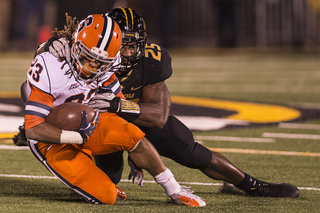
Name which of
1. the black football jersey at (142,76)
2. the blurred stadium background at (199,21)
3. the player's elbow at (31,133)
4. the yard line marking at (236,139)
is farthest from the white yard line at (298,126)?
the blurred stadium background at (199,21)

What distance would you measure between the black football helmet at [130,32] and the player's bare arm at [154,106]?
223mm

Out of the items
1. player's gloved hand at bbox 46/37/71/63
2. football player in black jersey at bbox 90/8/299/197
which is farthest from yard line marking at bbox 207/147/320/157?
player's gloved hand at bbox 46/37/71/63

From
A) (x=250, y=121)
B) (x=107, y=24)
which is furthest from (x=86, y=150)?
(x=250, y=121)

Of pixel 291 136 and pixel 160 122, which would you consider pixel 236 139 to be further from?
pixel 160 122

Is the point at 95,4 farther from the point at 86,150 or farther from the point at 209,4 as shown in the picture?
the point at 86,150

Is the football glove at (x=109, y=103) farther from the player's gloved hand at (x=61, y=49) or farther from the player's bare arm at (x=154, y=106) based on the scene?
the player's gloved hand at (x=61, y=49)

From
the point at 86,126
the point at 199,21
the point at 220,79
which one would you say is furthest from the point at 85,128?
the point at 199,21

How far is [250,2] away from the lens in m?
23.4

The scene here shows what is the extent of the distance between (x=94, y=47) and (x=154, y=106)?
0.68 m

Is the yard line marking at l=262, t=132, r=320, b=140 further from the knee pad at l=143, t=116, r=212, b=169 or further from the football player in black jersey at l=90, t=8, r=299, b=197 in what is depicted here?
the knee pad at l=143, t=116, r=212, b=169

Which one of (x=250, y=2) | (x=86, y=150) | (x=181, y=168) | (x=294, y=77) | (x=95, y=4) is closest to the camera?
(x=86, y=150)

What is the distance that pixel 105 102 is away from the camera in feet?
11.4

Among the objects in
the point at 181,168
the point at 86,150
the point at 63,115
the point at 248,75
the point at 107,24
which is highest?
the point at 107,24

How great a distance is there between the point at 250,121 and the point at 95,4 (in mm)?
19327
